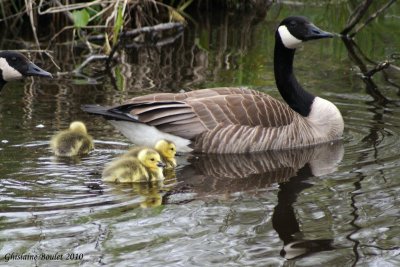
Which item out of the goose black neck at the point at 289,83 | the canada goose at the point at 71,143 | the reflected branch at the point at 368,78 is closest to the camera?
the canada goose at the point at 71,143

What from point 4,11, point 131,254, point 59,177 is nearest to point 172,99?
point 59,177

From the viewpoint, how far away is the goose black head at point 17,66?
27.1 feet

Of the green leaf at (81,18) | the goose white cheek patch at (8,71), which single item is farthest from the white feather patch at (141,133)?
the green leaf at (81,18)

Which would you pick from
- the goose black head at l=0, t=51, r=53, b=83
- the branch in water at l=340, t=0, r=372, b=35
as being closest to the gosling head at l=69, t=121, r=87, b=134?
the goose black head at l=0, t=51, r=53, b=83

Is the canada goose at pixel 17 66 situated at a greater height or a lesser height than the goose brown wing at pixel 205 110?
greater

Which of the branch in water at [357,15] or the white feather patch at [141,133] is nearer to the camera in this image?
the white feather patch at [141,133]

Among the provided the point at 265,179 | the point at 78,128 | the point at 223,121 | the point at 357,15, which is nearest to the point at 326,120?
the point at 223,121

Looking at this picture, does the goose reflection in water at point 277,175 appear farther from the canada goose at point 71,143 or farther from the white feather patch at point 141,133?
the canada goose at point 71,143

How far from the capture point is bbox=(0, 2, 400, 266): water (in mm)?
5746

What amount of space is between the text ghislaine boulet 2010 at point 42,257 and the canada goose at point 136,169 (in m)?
1.79

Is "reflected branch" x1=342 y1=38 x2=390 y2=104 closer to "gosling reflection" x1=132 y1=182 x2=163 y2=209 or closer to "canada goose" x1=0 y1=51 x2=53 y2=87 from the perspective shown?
"gosling reflection" x1=132 y1=182 x2=163 y2=209

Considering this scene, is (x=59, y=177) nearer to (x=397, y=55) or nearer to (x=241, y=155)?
(x=241, y=155)

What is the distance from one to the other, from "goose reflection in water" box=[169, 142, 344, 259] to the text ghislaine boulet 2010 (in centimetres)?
144

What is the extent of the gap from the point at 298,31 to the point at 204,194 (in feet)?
9.75
